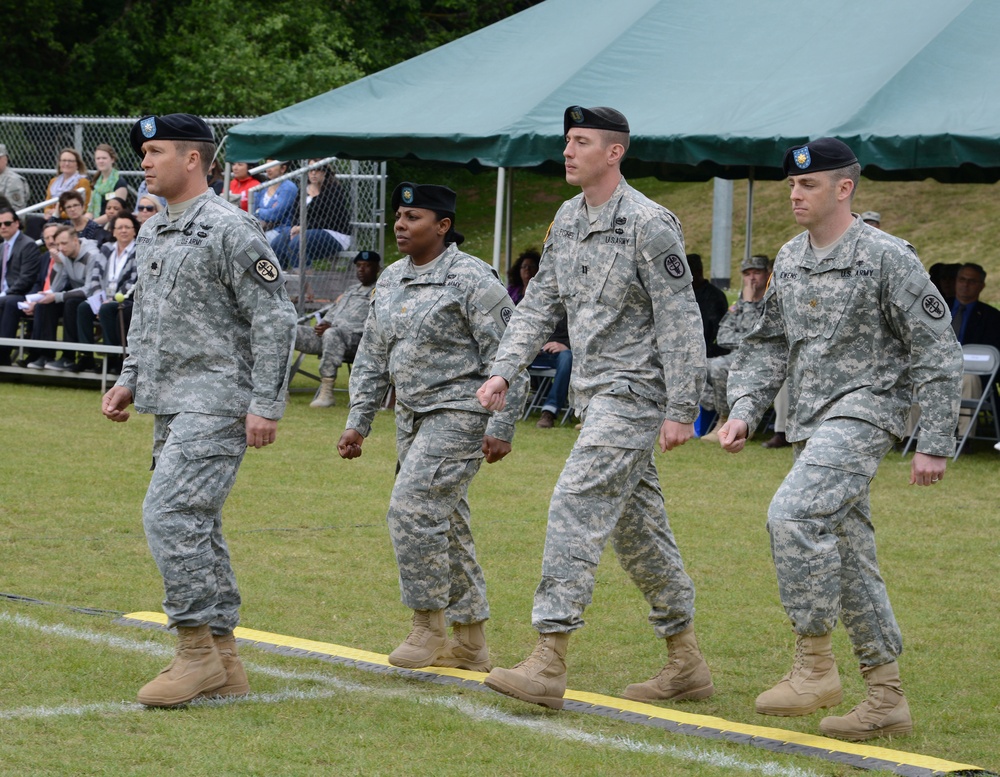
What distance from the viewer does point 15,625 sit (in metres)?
6.34

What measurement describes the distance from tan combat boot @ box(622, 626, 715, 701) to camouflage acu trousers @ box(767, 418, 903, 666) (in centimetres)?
64

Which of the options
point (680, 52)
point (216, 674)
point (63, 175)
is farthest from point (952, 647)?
point (63, 175)

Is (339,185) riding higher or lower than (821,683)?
higher

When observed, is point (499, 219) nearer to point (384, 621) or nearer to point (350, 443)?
point (384, 621)

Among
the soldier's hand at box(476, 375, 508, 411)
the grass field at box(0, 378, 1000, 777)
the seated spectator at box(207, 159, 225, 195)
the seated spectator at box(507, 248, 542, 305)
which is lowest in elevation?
the grass field at box(0, 378, 1000, 777)

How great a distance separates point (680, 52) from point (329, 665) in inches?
371

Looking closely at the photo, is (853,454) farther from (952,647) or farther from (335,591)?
(335,591)

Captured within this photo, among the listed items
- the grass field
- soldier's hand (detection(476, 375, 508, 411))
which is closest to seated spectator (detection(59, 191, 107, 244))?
the grass field

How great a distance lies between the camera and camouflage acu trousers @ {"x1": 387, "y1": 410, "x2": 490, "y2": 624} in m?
5.81

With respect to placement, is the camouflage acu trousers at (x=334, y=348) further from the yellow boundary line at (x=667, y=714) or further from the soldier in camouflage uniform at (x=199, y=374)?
the soldier in camouflage uniform at (x=199, y=374)

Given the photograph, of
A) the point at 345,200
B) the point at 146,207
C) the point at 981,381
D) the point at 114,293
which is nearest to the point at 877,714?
the point at 981,381

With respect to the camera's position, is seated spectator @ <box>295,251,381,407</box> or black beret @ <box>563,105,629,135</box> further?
seated spectator @ <box>295,251,381,407</box>

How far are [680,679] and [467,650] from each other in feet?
2.85

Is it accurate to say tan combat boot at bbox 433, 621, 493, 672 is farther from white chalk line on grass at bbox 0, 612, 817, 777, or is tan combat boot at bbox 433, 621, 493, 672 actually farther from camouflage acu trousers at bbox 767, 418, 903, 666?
camouflage acu trousers at bbox 767, 418, 903, 666
